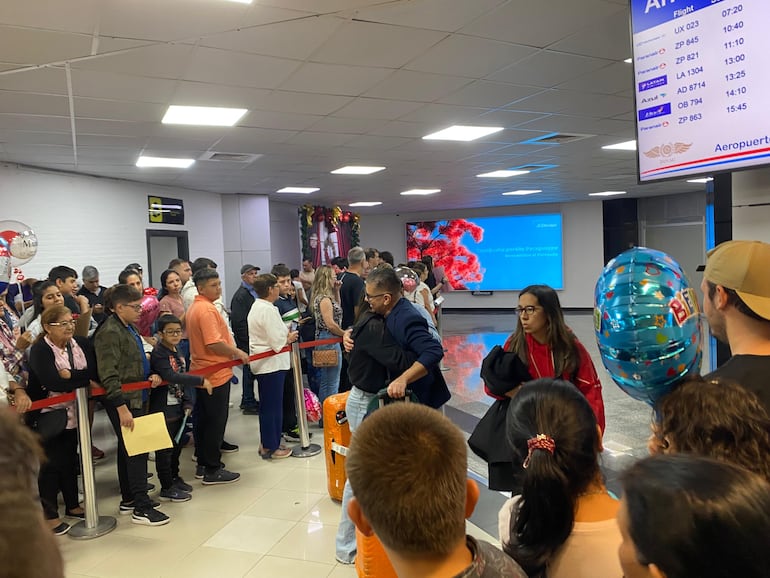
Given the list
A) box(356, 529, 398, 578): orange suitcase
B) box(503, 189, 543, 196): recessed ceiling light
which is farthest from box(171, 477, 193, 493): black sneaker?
box(503, 189, 543, 196): recessed ceiling light

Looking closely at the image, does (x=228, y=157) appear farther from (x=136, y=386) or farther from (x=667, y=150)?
(x=667, y=150)

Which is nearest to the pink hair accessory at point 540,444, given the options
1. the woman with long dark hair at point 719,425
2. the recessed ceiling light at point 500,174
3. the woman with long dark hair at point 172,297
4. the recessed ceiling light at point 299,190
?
the woman with long dark hair at point 719,425

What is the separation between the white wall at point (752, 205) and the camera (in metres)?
2.20

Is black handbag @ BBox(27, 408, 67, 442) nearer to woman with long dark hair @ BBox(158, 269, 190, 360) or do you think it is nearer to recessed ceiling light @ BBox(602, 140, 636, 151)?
woman with long dark hair @ BBox(158, 269, 190, 360)

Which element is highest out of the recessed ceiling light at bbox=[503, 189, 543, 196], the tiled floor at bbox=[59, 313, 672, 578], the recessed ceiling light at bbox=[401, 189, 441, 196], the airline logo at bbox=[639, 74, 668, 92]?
the recessed ceiling light at bbox=[503, 189, 543, 196]

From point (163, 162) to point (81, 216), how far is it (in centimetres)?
151

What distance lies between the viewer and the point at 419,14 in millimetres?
2902

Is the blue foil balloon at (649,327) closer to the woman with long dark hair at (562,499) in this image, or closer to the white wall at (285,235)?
the woman with long dark hair at (562,499)

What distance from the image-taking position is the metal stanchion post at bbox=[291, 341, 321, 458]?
473 centimetres

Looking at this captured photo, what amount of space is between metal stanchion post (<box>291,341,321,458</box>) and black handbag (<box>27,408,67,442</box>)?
1.85m

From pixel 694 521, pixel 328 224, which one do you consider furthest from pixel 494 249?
pixel 694 521

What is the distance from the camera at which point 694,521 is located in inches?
28.1

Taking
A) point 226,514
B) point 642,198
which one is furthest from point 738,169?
point 642,198

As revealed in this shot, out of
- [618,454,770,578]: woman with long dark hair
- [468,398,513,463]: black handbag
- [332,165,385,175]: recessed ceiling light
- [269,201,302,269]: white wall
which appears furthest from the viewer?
[269,201,302,269]: white wall
